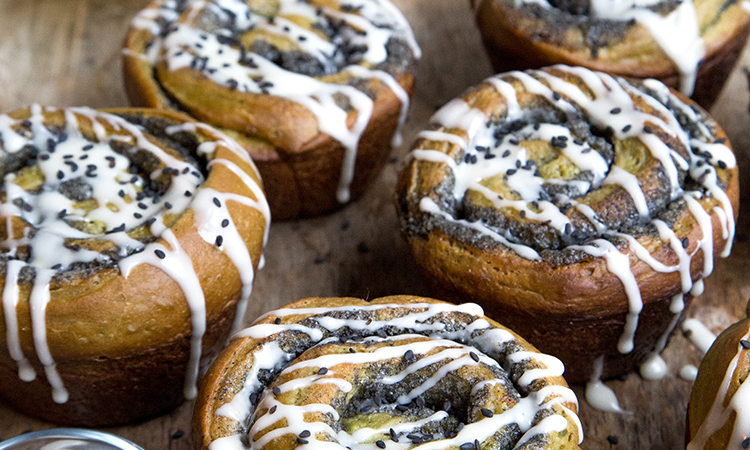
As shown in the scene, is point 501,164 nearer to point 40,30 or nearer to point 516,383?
point 516,383

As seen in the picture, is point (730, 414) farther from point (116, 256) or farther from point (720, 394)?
point (116, 256)

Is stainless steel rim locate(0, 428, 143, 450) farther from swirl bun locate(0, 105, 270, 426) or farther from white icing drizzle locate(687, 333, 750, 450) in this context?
white icing drizzle locate(687, 333, 750, 450)

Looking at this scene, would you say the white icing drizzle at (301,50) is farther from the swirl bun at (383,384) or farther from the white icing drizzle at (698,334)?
the white icing drizzle at (698,334)

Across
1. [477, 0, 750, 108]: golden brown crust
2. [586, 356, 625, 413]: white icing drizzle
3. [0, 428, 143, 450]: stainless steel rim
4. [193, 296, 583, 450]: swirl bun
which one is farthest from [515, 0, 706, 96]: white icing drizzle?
[0, 428, 143, 450]: stainless steel rim

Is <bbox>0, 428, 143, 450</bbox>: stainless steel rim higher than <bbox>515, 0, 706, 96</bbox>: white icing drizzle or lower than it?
lower

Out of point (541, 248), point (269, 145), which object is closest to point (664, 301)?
point (541, 248)

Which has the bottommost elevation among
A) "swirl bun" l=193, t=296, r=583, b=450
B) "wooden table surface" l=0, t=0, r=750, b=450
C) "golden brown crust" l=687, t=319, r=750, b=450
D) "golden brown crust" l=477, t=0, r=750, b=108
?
"wooden table surface" l=0, t=0, r=750, b=450
